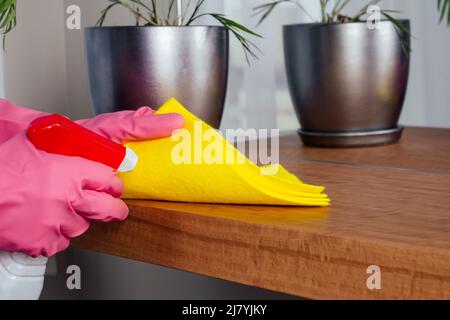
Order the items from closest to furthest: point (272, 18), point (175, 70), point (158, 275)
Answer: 1. point (175, 70)
2. point (158, 275)
3. point (272, 18)

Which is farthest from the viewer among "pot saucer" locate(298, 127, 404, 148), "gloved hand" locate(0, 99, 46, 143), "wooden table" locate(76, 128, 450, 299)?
"pot saucer" locate(298, 127, 404, 148)

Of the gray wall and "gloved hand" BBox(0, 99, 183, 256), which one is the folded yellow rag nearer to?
"gloved hand" BBox(0, 99, 183, 256)

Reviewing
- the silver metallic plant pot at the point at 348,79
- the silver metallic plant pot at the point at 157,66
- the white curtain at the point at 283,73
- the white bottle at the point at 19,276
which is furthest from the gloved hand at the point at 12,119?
the white curtain at the point at 283,73

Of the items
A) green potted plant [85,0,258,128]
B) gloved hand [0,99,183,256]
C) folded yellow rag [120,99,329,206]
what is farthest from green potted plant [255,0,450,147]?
gloved hand [0,99,183,256]

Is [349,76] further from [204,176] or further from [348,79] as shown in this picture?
[204,176]

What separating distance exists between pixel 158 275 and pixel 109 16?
402 mm

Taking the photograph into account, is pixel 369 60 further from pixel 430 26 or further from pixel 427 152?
pixel 430 26

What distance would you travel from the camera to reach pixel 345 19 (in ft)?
3.81

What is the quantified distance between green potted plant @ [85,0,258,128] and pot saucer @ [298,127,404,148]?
17 centimetres

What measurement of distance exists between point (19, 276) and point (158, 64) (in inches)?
15.2

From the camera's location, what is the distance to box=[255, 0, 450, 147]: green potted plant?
1115mm

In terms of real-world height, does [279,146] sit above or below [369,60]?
below

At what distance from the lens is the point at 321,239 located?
666mm

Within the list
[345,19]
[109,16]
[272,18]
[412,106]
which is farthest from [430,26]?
[109,16]
